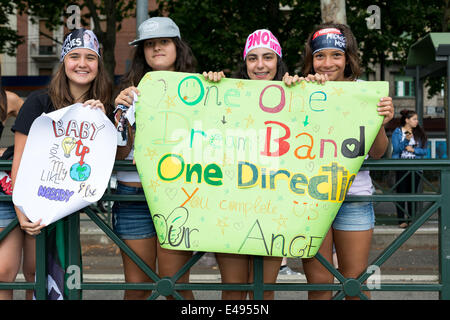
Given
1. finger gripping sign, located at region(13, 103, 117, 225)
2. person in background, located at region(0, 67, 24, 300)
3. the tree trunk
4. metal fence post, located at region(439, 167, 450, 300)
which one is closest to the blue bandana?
finger gripping sign, located at region(13, 103, 117, 225)

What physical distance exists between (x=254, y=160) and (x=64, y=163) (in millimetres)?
1057

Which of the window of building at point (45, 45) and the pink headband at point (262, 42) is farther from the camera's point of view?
the window of building at point (45, 45)

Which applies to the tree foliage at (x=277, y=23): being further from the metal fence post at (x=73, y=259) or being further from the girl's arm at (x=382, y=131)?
the metal fence post at (x=73, y=259)

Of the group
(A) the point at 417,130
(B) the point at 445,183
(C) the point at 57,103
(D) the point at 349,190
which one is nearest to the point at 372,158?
(D) the point at 349,190

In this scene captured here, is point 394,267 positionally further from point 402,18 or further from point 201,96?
point 402,18

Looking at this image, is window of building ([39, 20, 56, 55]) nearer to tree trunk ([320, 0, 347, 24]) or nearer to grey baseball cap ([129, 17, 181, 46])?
tree trunk ([320, 0, 347, 24])

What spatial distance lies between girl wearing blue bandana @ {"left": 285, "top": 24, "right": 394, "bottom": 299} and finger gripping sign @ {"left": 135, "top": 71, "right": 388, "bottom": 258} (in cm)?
18

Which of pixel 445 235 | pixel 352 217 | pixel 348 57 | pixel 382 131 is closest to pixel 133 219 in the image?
pixel 352 217

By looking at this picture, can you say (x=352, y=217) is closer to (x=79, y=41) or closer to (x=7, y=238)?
Result: (x=79, y=41)

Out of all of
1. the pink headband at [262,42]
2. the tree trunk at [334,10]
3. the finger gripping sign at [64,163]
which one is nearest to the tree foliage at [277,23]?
the tree trunk at [334,10]

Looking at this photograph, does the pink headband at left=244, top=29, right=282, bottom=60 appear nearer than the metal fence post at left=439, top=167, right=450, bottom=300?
No

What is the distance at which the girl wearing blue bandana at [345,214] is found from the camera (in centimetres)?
289

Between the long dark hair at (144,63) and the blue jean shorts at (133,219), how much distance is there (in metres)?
0.71

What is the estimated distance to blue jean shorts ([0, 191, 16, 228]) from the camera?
2.90m
